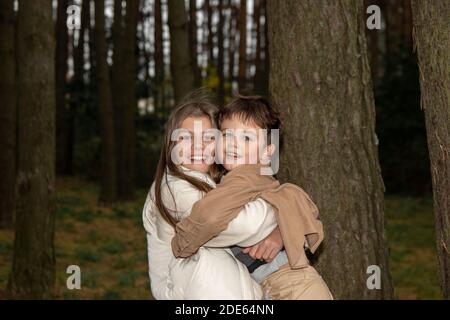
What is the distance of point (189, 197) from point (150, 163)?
19.6 metres

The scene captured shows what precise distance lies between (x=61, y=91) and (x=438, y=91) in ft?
60.0

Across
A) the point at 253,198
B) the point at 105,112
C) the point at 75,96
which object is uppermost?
the point at 75,96

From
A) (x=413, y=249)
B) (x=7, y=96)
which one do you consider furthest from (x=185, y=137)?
(x=413, y=249)

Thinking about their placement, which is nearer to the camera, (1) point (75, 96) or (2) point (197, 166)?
(2) point (197, 166)

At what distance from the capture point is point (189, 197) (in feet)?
10.1

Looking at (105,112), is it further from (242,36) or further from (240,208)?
(240,208)

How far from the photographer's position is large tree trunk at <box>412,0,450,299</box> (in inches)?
144

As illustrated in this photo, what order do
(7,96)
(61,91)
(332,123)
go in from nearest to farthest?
(332,123)
(7,96)
(61,91)

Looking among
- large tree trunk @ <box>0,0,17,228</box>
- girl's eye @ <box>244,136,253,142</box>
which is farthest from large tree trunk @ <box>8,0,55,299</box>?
girl's eye @ <box>244,136,253,142</box>

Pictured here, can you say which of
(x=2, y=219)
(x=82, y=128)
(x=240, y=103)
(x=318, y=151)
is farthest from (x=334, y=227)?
(x=82, y=128)

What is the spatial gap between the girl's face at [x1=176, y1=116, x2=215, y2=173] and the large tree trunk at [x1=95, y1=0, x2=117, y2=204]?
39.8 ft

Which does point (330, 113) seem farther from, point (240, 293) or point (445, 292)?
point (240, 293)

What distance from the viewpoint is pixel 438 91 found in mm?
3701

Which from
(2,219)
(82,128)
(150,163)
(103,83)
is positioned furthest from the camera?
Answer: (82,128)
